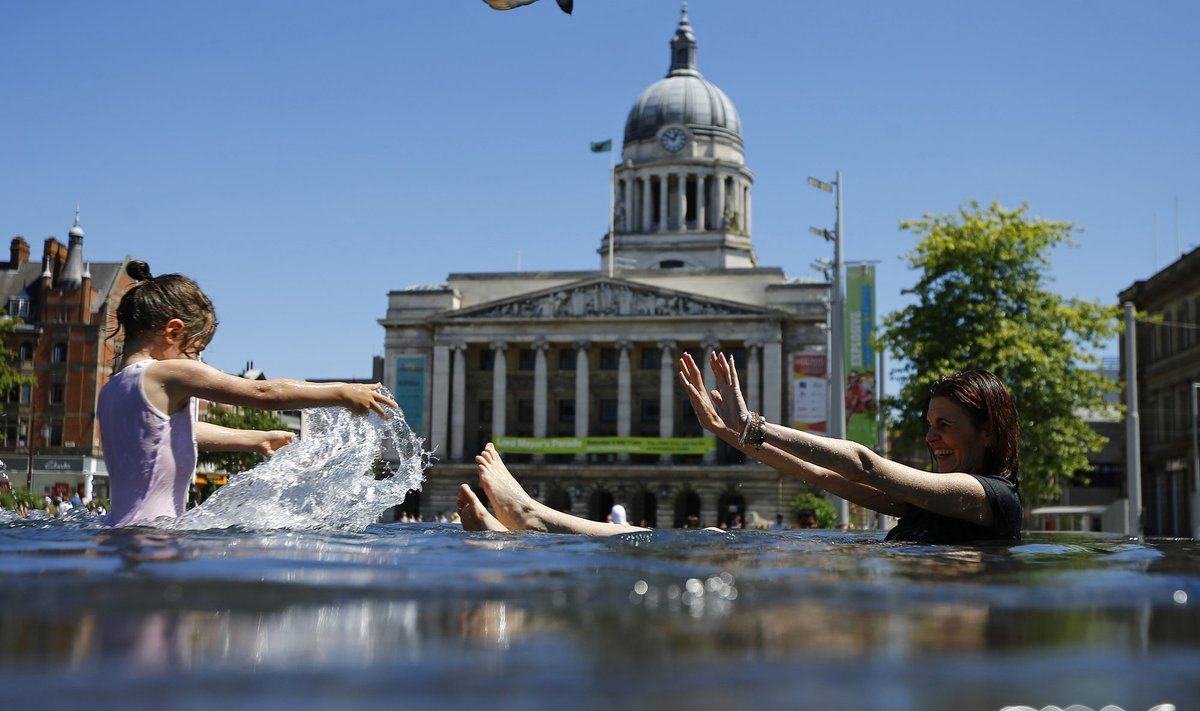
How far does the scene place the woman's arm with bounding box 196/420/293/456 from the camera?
18.3ft

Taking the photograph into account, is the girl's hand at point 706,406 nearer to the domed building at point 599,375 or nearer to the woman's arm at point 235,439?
the woman's arm at point 235,439

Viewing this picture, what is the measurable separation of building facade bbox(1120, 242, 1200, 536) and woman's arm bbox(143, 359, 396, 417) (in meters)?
45.2

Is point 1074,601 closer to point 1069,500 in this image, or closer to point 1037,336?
point 1037,336

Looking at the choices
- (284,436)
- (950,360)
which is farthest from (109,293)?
(284,436)

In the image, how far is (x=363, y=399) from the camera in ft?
15.6

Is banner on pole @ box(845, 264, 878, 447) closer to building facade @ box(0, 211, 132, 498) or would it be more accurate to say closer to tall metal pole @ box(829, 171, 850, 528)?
tall metal pole @ box(829, 171, 850, 528)

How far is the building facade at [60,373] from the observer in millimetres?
63406

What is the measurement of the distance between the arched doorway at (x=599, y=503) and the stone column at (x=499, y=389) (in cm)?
647

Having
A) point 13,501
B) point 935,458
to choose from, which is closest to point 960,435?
point 935,458

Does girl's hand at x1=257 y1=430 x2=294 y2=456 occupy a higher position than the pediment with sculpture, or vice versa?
the pediment with sculpture

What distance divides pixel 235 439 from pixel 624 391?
224 ft

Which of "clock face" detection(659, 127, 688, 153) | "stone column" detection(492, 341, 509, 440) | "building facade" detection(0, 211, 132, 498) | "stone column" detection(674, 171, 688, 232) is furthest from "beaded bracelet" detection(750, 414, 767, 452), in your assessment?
"clock face" detection(659, 127, 688, 153)

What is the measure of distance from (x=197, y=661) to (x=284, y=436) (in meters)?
4.14

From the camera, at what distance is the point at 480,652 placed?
1.83 metres
